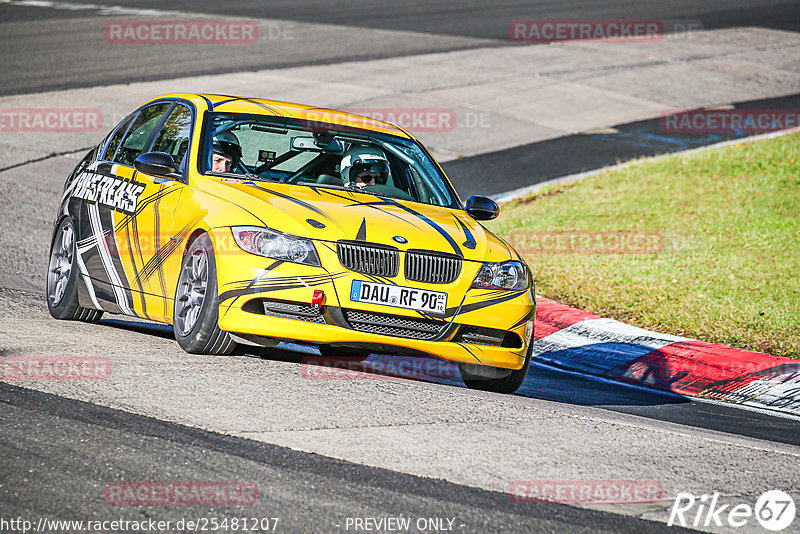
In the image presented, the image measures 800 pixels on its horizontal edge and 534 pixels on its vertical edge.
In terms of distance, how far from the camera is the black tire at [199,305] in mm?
6297

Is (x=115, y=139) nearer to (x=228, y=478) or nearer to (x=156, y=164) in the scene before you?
(x=156, y=164)

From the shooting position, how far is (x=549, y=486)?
4.78m

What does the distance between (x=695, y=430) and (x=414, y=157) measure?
9.71 ft

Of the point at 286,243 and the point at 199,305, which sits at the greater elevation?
the point at 286,243

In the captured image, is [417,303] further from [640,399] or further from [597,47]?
[597,47]

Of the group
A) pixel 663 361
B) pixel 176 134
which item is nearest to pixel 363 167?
pixel 176 134

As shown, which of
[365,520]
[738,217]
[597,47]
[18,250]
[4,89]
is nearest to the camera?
[365,520]

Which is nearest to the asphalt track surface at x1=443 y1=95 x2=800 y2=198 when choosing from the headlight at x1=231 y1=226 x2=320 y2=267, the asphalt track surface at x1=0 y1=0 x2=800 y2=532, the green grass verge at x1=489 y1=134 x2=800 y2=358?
the green grass verge at x1=489 y1=134 x2=800 y2=358

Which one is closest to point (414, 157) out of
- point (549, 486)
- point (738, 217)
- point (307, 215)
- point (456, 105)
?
point (307, 215)

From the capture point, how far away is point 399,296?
634cm

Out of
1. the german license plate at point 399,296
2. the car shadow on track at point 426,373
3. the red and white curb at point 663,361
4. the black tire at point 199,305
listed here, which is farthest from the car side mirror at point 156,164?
the red and white curb at point 663,361

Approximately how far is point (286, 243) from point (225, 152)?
4.51 feet

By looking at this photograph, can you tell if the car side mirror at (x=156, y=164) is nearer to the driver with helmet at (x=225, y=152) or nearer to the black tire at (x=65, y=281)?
the driver with helmet at (x=225, y=152)

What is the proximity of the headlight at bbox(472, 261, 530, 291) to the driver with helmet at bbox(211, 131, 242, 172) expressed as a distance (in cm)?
186
